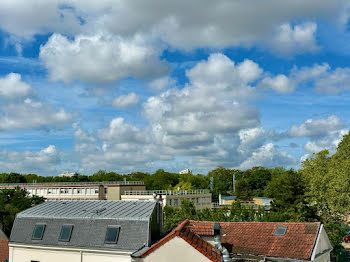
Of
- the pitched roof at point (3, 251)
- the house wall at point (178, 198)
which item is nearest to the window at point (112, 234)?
the pitched roof at point (3, 251)

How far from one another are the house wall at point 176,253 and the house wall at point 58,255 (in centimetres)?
270

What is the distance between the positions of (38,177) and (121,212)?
138576mm

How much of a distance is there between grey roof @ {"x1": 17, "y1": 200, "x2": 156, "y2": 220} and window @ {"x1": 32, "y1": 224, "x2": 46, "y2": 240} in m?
0.73

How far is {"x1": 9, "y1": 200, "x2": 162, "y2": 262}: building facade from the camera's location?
22969 mm

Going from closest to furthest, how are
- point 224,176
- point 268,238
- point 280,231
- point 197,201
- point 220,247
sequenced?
1. point 220,247
2. point 268,238
3. point 280,231
4. point 197,201
5. point 224,176

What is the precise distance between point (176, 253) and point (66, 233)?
328 inches

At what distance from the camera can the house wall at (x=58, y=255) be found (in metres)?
23.0

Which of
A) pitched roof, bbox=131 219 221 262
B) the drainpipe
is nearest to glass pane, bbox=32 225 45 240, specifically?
pitched roof, bbox=131 219 221 262

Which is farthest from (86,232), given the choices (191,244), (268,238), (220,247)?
(268,238)

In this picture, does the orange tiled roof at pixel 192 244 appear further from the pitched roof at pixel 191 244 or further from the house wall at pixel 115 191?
the house wall at pixel 115 191

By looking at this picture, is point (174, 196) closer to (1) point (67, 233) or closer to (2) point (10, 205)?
(2) point (10, 205)

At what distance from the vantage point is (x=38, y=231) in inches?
1006

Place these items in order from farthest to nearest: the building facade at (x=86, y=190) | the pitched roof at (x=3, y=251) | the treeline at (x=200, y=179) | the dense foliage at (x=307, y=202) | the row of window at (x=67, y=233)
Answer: the treeline at (x=200, y=179) < the building facade at (x=86, y=190) < the dense foliage at (x=307, y=202) < the pitched roof at (x=3, y=251) < the row of window at (x=67, y=233)

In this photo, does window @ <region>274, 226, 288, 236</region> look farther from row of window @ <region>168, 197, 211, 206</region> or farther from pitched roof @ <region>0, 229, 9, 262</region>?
row of window @ <region>168, 197, 211, 206</region>
